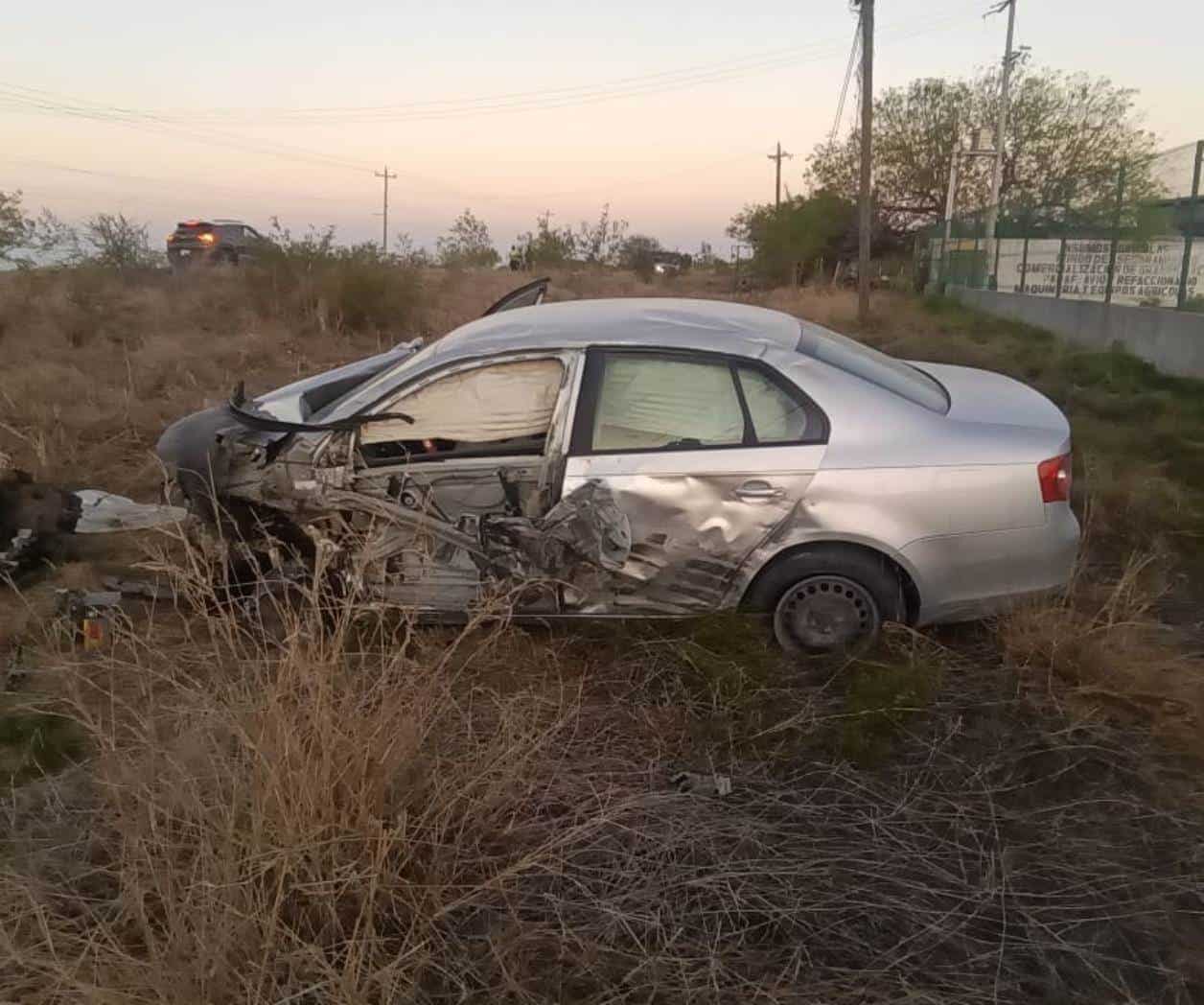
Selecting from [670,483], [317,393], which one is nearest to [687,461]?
[670,483]

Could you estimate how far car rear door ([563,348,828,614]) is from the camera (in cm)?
373

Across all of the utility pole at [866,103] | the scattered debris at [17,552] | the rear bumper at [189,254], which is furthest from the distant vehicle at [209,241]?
the scattered debris at [17,552]

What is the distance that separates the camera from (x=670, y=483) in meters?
3.74

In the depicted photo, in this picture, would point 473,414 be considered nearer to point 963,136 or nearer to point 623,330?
point 623,330

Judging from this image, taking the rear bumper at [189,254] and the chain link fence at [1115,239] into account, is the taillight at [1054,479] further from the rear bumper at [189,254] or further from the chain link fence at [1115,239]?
the rear bumper at [189,254]

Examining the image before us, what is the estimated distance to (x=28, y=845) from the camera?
259 centimetres

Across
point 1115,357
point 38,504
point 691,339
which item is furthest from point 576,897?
point 1115,357

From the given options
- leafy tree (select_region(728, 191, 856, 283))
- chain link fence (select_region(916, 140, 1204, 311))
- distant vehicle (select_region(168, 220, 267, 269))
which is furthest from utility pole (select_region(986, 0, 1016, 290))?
distant vehicle (select_region(168, 220, 267, 269))

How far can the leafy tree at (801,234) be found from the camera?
36031 mm

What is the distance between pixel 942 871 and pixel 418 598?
7.52ft

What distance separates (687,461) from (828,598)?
0.85 meters

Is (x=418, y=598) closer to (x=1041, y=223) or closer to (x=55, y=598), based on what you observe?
(x=55, y=598)

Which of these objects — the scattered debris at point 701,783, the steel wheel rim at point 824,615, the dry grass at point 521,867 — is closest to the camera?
the dry grass at point 521,867

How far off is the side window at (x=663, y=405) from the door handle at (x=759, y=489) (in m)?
0.20
